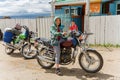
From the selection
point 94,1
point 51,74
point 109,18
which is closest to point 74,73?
point 51,74

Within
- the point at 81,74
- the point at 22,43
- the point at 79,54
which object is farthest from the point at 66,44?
the point at 22,43

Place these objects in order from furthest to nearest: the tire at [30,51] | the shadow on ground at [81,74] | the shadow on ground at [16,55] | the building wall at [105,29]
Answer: the building wall at [105,29], the shadow on ground at [16,55], the tire at [30,51], the shadow on ground at [81,74]

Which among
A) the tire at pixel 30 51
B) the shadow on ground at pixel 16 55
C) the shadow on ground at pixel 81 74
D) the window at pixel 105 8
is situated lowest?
the shadow on ground at pixel 81 74

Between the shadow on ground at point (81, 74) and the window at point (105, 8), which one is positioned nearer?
the shadow on ground at point (81, 74)

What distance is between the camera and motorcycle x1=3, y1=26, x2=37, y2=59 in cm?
1022

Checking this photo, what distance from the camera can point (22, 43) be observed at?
10727mm

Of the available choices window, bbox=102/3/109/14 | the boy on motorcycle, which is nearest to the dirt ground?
the boy on motorcycle

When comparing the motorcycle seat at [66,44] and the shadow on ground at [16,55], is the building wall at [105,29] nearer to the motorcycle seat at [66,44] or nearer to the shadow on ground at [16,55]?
the shadow on ground at [16,55]

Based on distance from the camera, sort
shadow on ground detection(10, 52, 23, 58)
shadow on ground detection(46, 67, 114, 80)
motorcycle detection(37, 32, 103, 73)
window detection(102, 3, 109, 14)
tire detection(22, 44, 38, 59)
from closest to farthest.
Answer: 1. shadow on ground detection(46, 67, 114, 80)
2. motorcycle detection(37, 32, 103, 73)
3. tire detection(22, 44, 38, 59)
4. shadow on ground detection(10, 52, 23, 58)
5. window detection(102, 3, 109, 14)

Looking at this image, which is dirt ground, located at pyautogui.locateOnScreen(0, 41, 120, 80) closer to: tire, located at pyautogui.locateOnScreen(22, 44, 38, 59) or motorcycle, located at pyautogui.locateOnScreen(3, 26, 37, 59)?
tire, located at pyautogui.locateOnScreen(22, 44, 38, 59)

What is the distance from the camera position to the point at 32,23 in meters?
17.1

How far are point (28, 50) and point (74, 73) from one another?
10.2 ft

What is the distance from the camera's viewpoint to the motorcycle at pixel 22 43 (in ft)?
33.5

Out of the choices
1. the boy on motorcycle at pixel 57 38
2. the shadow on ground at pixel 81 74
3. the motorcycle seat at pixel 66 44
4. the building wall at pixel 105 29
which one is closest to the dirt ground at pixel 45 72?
the shadow on ground at pixel 81 74
